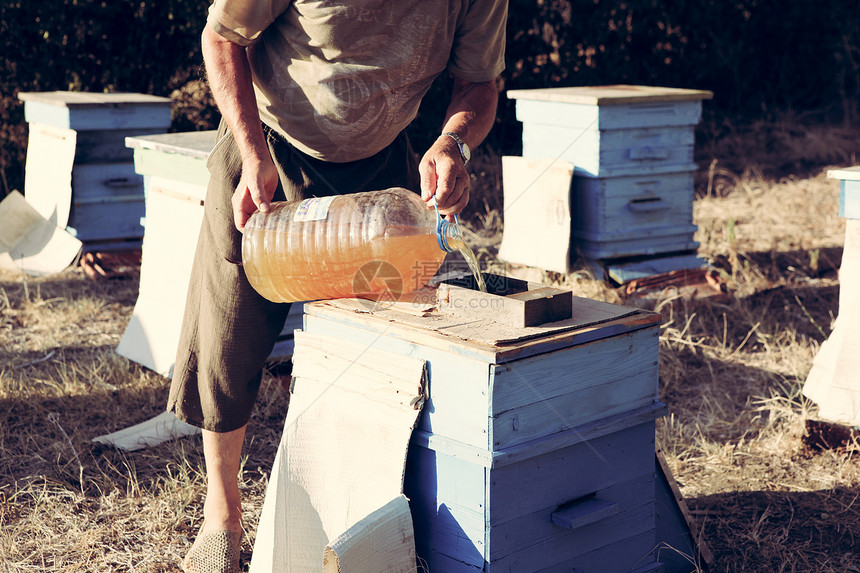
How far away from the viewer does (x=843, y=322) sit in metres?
3.02

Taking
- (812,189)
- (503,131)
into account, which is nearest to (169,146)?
(503,131)

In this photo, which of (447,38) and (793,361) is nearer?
(447,38)

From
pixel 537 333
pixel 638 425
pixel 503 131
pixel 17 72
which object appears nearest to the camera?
pixel 537 333

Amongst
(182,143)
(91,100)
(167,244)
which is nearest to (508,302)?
(182,143)

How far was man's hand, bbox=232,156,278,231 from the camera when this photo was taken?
→ 2.21m

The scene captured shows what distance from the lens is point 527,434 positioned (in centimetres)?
192

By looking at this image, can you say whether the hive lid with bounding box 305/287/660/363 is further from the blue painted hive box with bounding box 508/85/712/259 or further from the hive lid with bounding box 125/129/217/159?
the blue painted hive box with bounding box 508/85/712/259

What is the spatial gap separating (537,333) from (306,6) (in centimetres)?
96

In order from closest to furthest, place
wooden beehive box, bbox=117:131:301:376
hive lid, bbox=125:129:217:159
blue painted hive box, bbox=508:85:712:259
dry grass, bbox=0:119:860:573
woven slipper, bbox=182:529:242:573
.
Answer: woven slipper, bbox=182:529:242:573
dry grass, bbox=0:119:860:573
hive lid, bbox=125:129:217:159
wooden beehive box, bbox=117:131:301:376
blue painted hive box, bbox=508:85:712:259

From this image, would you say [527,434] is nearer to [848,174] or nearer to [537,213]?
[848,174]

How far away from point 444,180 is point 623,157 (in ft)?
9.02

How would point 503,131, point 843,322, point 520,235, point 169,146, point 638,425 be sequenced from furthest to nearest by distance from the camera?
1. point 503,131
2. point 520,235
3. point 169,146
4. point 843,322
5. point 638,425

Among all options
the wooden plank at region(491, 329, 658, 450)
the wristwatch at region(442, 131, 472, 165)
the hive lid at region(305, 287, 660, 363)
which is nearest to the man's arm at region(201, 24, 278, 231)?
the hive lid at region(305, 287, 660, 363)

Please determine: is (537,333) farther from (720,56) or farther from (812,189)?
(720,56)
